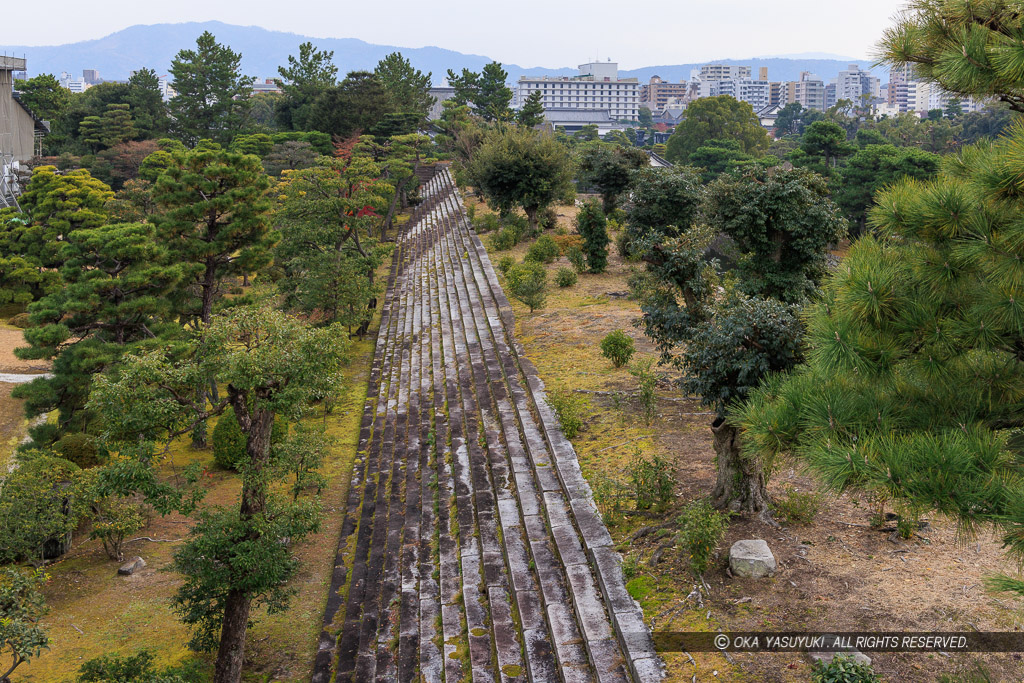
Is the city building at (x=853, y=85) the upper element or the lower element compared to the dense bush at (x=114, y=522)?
upper

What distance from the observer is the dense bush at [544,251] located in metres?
20.4

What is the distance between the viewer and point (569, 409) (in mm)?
9852

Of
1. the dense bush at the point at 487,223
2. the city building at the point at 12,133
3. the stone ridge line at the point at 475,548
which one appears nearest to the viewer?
the stone ridge line at the point at 475,548

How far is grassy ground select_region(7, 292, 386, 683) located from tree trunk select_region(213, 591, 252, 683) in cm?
61

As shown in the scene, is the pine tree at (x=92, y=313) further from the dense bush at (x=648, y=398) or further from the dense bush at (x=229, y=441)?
the dense bush at (x=648, y=398)

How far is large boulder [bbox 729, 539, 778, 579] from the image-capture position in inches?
233

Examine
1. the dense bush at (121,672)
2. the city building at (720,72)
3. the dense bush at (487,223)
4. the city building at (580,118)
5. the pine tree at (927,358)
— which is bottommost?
the dense bush at (121,672)

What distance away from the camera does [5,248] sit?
23.9 m

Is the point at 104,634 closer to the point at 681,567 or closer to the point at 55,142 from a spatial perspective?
the point at 681,567

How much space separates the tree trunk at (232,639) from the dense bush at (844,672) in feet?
17.2

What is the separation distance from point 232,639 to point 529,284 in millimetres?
10430

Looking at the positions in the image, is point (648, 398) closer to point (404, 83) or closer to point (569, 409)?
point (569, 409)

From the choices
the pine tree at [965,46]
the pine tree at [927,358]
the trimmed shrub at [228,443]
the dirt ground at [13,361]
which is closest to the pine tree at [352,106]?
the dirt ground at [13,361]

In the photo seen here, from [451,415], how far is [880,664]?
858 cm
